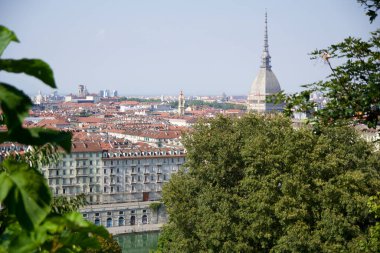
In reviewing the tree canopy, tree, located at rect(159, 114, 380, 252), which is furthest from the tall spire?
the tree canopy

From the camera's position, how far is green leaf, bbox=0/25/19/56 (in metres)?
0.90

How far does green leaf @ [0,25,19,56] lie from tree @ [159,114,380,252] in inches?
401

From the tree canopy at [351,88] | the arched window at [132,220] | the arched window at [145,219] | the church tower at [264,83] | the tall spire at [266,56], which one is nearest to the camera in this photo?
the tree canopy at [351,88]

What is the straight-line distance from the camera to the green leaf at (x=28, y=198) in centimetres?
88

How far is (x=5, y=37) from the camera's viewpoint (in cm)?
91

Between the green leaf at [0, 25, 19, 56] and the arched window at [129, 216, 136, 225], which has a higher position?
the green leaf at [0, 25, 19, 56]

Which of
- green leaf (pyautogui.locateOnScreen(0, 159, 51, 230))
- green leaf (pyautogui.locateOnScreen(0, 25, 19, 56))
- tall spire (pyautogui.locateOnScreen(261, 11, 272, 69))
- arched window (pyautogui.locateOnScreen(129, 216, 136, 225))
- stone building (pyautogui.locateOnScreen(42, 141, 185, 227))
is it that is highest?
tall spire (pyautogui.locateOnScreen(261, 11, 272, 69))

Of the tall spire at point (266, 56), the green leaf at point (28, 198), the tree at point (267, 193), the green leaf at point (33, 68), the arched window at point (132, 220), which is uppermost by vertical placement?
the tall spire at point (266, 56)

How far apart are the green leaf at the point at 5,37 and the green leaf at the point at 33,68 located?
1.4 inches

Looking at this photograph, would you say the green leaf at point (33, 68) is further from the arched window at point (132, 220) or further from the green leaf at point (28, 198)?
the arched window at point (132, 220)

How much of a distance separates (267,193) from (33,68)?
12.0 metres

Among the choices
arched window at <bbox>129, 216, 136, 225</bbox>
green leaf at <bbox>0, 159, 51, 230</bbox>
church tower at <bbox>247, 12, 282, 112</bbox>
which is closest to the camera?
green leaf at <bbox>0, 159, 51, 230</bbox>

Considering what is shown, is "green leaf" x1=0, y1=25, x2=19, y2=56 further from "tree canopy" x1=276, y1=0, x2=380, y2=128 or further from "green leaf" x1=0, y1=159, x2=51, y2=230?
"tree canopy" x1=276, y1=0, x2=380, y2=128

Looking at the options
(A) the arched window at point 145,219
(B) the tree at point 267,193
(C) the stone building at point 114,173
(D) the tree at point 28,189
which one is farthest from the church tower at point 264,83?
(D) the tree at point 28,189
